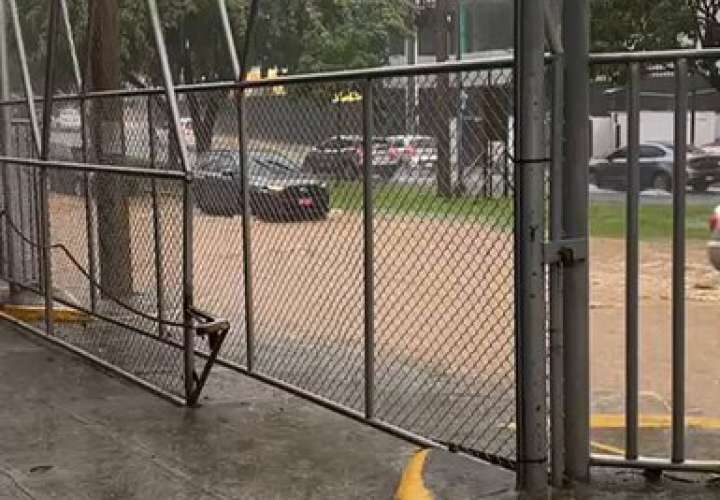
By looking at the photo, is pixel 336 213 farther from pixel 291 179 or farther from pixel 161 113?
pixel 161 113

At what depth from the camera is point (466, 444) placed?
5.72 metres

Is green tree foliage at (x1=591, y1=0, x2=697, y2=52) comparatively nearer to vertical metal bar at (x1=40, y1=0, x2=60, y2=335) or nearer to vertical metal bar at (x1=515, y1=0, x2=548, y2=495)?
vertical metal bar at (x1=515, y1=0, x2=548, y2=495)

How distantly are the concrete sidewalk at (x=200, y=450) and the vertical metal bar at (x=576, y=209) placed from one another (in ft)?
1.50

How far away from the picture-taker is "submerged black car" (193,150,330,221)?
21.9 ft

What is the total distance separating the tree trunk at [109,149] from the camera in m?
8.80

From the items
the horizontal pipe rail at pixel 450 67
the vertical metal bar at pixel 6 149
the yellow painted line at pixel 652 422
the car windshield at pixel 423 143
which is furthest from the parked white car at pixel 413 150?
the vertical metal bar at pixel 6 149

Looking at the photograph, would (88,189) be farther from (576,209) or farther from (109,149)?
(576,209)

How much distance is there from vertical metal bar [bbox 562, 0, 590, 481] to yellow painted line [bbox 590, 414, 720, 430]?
182 centimetres

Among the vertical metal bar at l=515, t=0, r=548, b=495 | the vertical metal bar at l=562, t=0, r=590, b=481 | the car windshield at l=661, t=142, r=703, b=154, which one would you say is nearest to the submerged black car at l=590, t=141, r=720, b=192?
the car windshield at l=661, t=142, r=703, b=154

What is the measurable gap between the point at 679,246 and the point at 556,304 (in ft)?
1.96

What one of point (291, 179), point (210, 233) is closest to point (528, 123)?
point (291, 179)

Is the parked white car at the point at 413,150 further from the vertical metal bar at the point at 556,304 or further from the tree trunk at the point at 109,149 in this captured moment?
the tree trunk at the point at 109,149

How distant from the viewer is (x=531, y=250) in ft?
15.1

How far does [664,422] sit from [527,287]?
251 centimetres
